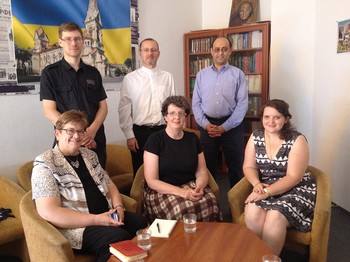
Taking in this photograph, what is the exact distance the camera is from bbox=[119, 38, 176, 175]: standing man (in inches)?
118

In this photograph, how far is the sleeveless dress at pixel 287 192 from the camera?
2.07m

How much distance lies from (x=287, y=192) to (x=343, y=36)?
5.67 ft

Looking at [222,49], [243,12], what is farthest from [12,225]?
[243,12]

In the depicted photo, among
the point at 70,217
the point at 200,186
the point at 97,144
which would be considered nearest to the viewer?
the point at 70,217

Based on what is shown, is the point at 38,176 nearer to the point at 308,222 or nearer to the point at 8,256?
the point at 8,256

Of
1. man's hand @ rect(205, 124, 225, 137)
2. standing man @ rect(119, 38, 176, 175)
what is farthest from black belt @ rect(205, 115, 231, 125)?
standing man @ rect(119, 38, 176, 175)

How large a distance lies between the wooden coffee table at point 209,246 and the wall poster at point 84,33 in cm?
193

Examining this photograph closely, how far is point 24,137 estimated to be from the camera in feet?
9.41

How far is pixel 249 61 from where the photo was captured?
4.43m

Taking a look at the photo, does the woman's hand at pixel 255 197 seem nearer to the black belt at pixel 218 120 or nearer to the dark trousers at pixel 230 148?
the dark trousers at pixel 230 148

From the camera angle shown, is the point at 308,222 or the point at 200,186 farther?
the point at 200,186

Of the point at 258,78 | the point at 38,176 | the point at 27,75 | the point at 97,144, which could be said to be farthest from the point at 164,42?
the point at 38,176

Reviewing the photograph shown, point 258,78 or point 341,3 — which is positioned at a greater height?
point 341,3

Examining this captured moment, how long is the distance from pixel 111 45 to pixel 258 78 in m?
1.96
